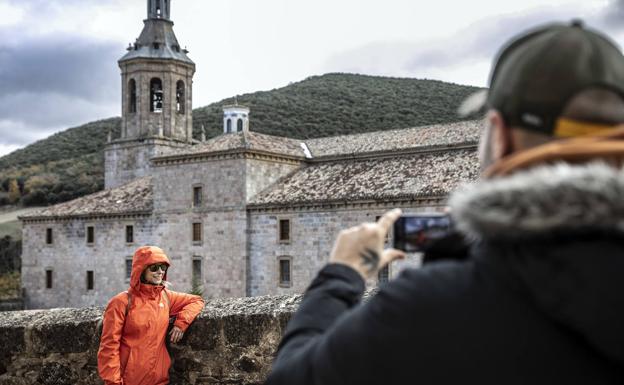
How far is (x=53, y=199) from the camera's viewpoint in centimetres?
5128

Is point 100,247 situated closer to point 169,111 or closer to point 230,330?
point 169,111

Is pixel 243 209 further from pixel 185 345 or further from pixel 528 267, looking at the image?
pixel 528 267

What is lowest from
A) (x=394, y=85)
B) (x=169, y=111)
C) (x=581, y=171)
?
(x=581, y=171)

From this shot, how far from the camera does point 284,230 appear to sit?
A: 28.5 metres

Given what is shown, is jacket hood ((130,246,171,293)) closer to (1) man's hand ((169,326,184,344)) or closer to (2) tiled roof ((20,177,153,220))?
(1) man's hand ((169,326,184,344))

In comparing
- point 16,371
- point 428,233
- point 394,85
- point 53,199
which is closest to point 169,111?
point 53,199

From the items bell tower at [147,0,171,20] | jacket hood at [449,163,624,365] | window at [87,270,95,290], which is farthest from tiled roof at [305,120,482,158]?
jacket hood at [449,163,624,365]

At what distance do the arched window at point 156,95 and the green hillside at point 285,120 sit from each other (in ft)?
41.7

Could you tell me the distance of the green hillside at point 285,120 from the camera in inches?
2144

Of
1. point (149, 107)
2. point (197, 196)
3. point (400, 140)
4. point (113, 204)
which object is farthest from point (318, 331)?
point (149, 107)

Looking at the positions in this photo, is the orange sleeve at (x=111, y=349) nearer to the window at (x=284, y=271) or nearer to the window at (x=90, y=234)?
the window at (x=284, y=271)

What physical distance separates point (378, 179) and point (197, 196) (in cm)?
669

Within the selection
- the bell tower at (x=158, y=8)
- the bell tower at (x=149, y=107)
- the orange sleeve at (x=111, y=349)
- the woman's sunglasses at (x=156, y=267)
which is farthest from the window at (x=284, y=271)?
the orange sleeve at (x=111, y=349)

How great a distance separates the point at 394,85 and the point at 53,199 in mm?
42769
